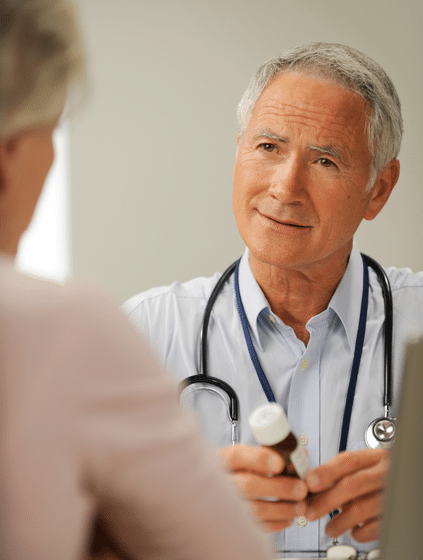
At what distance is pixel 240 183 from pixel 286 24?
2.66 feet

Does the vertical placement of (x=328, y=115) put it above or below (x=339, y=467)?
above

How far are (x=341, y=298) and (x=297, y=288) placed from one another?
10 centimetres

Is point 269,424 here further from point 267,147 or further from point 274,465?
point 267,147

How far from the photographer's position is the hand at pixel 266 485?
0.73 meters

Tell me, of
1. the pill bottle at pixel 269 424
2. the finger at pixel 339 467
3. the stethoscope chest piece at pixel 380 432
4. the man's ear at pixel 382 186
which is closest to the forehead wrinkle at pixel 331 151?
the man's ear at pixel 382 186

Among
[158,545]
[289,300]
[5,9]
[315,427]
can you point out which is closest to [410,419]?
[158,545]

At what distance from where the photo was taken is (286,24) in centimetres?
183

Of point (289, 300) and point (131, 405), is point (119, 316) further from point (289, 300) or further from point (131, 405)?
point (289, 300)

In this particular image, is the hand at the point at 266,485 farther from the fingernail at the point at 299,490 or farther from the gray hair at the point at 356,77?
the gray hair at the point at 356,77

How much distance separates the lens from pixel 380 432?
1.05 meters

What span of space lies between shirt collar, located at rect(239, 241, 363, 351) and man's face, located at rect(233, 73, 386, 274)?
6cm

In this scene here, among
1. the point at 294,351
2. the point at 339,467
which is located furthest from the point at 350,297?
the point at 339,467

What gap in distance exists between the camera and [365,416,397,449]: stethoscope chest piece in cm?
104

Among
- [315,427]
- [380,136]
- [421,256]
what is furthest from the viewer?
[421,256]
